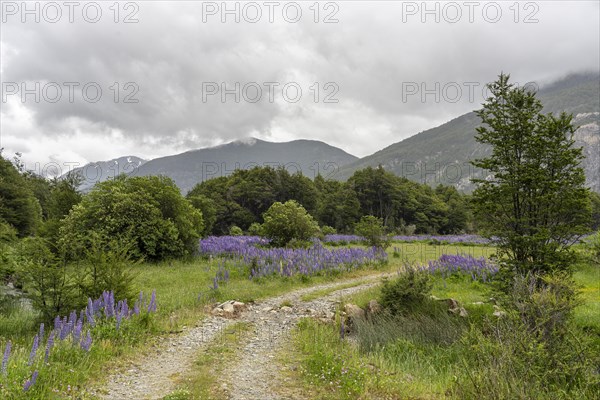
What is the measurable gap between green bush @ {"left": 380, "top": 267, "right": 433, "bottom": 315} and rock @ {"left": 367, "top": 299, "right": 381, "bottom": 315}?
0.49 ft

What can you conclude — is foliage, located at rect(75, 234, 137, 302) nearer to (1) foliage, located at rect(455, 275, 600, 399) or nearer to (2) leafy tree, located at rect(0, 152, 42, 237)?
(1) foliage, located at rect(455, 275, 600, 399)

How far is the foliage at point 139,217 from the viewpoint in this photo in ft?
56.9

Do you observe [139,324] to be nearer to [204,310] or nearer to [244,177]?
[204,310]

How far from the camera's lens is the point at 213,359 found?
6293 millimetres

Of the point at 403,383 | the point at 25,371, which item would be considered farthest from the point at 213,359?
the point at 403,383

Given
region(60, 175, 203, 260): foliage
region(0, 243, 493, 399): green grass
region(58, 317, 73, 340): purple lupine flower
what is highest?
region(60, 175, 203, 260): foliage

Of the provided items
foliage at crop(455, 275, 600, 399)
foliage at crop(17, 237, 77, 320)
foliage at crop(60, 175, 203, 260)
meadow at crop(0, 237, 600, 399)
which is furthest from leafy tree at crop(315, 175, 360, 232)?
foliage at crop(17, 237, 77, 320)

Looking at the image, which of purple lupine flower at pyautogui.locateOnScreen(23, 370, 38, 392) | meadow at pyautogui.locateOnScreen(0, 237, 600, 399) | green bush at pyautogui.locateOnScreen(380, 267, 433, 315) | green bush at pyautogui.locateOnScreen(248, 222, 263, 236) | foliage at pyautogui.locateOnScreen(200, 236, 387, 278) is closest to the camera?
purple lupine flower at pyautogui.locateOnScreen(23, 370, 38, 392)

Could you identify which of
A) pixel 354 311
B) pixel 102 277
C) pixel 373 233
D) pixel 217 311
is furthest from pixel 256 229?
pixel 102 277

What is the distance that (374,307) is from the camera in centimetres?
1057

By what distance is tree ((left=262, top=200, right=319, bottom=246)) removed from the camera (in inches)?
907

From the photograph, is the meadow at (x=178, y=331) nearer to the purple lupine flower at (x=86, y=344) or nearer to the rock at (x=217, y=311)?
the purple lupine flower at (x=86, y=344)

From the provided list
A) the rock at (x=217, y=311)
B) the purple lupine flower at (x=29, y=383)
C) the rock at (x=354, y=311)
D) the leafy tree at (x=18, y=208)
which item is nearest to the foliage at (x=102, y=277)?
the rock at (x=217, y=311)

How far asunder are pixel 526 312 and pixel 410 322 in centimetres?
312
